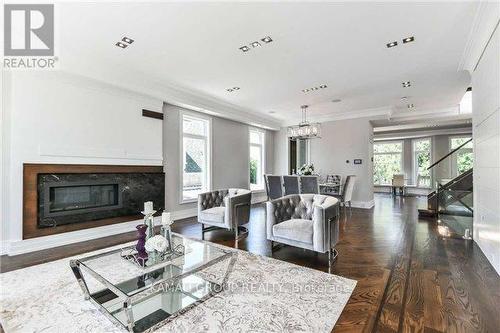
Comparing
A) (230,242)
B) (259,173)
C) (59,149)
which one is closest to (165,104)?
(59,149)

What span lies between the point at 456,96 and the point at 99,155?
8.19 m

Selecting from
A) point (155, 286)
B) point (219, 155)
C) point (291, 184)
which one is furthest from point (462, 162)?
point (155, 286)

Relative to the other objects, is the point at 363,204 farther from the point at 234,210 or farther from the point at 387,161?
the point at 387,161

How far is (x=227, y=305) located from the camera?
6.95 feet

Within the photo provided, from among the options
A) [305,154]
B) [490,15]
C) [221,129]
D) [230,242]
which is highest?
[490,15]

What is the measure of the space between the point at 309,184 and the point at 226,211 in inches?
112

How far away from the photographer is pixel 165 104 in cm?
549

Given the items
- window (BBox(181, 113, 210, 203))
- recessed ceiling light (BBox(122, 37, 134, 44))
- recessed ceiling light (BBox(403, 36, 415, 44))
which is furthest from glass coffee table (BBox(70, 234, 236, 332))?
recessed ceiling light (BBox(403, 36, 415, 44))

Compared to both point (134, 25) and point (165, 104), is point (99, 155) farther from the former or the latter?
point (134, 25)

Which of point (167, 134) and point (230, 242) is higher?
point (167, 134)

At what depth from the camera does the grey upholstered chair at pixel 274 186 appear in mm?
6777

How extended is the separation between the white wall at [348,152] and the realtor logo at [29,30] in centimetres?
720

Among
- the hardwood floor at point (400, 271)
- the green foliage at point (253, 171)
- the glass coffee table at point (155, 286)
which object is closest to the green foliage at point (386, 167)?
the green foliage at point (253, 171)

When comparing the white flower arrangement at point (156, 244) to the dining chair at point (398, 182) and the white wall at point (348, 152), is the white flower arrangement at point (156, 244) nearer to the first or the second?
the white wall at point (348, 152)
